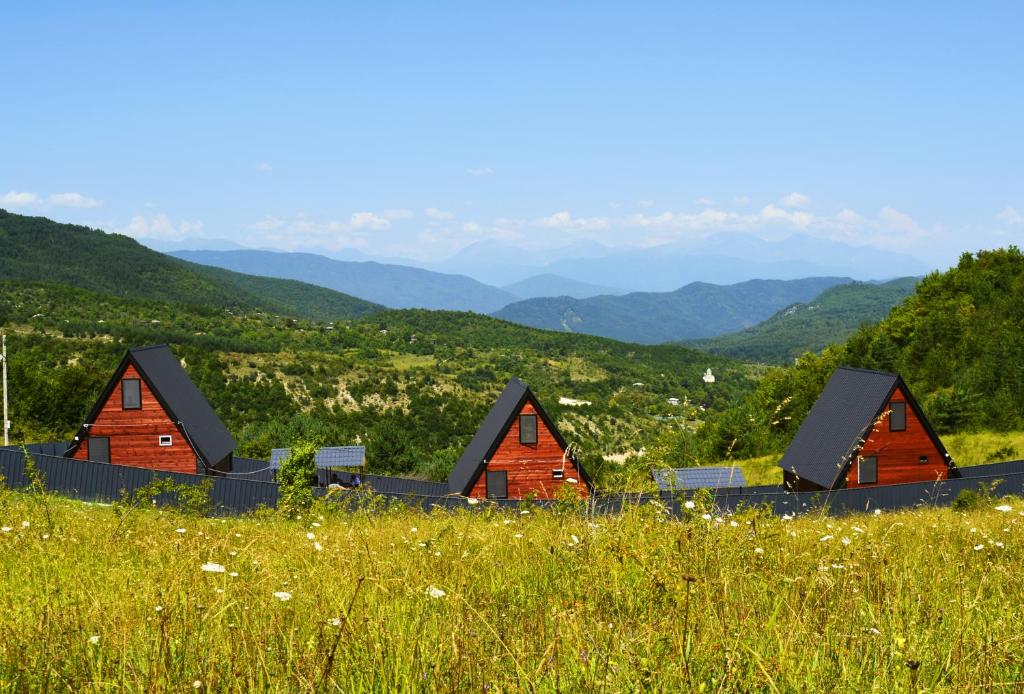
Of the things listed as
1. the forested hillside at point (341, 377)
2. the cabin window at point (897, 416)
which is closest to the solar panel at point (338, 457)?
the forested hillside at point (341, 377)

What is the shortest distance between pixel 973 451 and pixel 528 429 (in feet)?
103

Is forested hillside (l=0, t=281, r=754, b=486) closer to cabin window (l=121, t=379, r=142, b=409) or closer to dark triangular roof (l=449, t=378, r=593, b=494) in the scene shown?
dark triangular roof (l=449, t=378, r=593, b=494)

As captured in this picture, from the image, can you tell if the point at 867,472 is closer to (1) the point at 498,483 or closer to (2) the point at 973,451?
(1) the point at 498,483

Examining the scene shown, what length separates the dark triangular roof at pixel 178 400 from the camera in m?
35.1

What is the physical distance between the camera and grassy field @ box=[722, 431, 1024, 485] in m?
45.0

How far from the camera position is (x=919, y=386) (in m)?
63.6

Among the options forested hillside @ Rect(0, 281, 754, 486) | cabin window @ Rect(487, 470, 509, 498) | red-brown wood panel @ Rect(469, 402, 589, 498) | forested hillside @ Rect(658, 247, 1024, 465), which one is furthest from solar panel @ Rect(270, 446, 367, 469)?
forested hillside @ Rect(658, 247, 1024, 465)

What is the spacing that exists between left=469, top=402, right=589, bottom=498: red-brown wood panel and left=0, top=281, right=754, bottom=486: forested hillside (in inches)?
95.9

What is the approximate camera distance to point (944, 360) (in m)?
65.4

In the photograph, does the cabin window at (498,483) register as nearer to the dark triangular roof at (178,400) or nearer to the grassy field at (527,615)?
the dark triangular roof at (178,400)

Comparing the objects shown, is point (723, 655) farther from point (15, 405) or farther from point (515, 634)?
point (15, 405)

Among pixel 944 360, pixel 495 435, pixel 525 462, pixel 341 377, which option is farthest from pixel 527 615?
pixel 341 377

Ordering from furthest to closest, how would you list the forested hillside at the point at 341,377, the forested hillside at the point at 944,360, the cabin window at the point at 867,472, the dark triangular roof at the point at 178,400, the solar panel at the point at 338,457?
the forested hillside at the point at 944,360 → the forested hillside at the point at 341,377 → the solar panel at the point at 338,457 → the dark triangular roof at the point at 178,400 → the cabin window at the point at 867,472

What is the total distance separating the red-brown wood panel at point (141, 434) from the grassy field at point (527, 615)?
30.9 metres
